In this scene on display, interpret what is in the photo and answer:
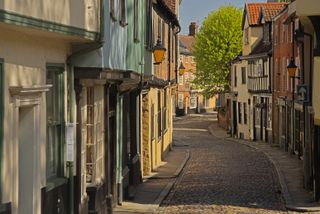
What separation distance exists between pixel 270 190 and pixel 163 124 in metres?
12.1

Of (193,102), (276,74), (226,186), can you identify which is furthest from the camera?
(193,102)

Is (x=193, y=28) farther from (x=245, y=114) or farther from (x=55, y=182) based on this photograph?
(x=55, y=182)

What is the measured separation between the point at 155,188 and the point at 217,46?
1851 inches

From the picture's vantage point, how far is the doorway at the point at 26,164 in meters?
9.38

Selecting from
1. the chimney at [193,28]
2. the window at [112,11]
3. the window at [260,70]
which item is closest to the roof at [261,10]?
the window at [260,70]

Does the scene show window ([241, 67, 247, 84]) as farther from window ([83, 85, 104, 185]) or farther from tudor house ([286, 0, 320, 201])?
window ([83, 85, 104, 185])

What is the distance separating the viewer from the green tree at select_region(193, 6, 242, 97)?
6694cm

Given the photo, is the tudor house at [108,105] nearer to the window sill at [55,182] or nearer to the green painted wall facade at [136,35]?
the green painted wall facade at [136,35]

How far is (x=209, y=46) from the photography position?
67312mm

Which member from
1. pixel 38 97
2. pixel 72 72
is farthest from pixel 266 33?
pixel 38 97

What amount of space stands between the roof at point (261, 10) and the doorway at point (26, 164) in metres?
37.2

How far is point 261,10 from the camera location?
152ft

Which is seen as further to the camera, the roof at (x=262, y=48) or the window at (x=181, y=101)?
the window at (x=181, y=101)

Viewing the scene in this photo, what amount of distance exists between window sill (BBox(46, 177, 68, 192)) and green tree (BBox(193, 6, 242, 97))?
5605 cm
